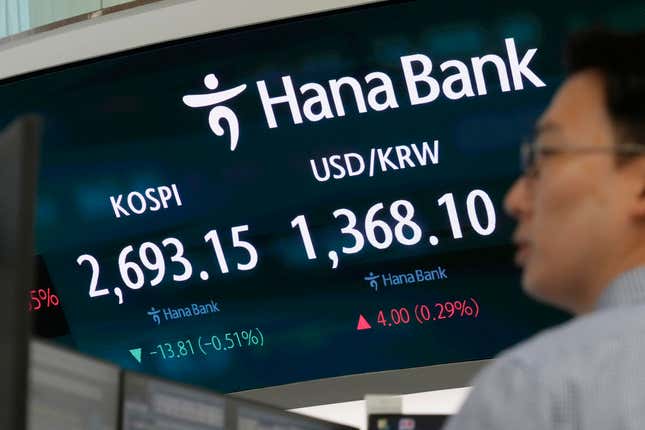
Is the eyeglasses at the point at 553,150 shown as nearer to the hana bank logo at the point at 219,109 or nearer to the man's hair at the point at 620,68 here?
the man's hair at the point at 620,68

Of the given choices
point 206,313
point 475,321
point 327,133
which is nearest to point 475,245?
point 475,321

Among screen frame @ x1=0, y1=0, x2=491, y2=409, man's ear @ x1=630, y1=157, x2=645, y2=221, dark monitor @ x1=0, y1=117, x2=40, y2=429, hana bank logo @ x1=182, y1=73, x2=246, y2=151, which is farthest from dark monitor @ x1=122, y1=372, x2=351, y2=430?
hana bank logo @ x1=182, y1=73, x2=246, y2=151

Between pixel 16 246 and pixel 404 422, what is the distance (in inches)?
30.8

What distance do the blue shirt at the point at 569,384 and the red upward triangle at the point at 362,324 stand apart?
3373mm

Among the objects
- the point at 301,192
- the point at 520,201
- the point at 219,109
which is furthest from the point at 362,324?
the point at 520,201

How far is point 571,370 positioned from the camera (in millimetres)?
878

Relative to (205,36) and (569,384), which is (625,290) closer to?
(569,384)

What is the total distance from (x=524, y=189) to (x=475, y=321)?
3.07 metres

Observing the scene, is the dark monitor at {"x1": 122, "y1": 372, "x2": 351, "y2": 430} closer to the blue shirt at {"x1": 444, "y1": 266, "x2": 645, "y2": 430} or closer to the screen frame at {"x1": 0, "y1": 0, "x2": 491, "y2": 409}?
the blue shirt at {"x1": 444, "y1": 266, "x2": 645, "y2": 430}

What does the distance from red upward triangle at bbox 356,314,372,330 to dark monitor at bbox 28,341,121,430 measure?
2.88 m

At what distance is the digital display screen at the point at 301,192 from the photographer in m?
4.23

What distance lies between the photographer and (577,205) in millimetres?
1080

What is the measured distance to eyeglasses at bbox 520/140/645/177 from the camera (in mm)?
1058

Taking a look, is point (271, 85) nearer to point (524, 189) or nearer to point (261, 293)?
point (261, 293)
